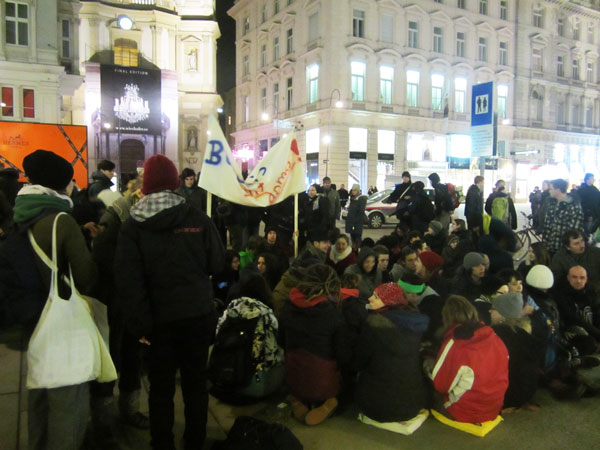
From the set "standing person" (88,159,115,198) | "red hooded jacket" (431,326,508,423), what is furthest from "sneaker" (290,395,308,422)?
"standing person" (88,159,115,198)

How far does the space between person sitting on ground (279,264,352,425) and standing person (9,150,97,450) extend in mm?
1588

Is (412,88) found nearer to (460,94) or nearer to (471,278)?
(460,94)

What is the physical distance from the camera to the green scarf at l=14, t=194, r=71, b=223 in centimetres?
299

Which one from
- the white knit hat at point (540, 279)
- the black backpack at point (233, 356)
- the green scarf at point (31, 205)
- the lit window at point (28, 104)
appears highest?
the lit window at point (28, 104)

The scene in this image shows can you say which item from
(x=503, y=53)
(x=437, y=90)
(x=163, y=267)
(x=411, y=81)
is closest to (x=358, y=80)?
(x=411, y=81)

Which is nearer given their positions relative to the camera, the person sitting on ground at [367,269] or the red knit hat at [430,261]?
the person sitting on ground at [367,269]

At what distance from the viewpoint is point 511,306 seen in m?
4.43

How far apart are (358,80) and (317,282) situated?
31.0 m

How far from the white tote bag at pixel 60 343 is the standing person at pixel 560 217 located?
738 cm

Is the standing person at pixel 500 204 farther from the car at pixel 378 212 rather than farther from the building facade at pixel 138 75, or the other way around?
the building facade at pixel 138 75

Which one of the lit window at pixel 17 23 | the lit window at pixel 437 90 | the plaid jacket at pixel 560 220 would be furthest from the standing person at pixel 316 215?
the lit window at pixel 437 90

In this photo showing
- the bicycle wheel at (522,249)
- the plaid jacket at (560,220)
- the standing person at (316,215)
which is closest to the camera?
the plaid jacket at (560,220)

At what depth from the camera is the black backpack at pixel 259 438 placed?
10.4 ft

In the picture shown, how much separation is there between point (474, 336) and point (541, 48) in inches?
1778
